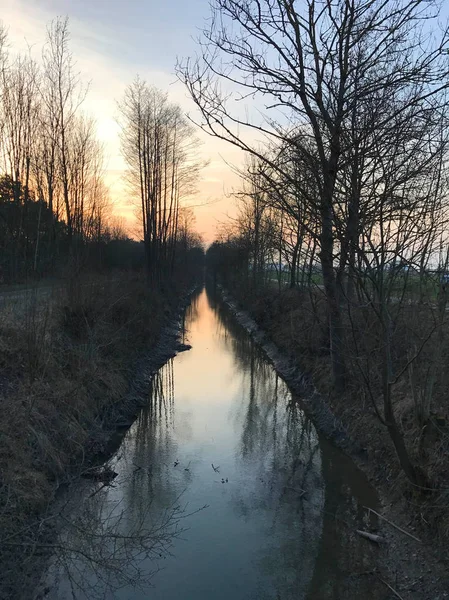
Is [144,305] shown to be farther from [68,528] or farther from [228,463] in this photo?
[68,528]

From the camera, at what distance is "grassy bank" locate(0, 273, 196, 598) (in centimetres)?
551

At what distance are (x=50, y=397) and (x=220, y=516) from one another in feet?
12.9

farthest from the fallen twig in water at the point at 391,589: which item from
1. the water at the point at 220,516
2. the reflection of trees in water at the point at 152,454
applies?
the reflection of trees in water at the point at 152,454

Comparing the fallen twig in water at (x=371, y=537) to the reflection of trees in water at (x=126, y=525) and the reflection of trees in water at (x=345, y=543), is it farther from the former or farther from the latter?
the reflection of trees in water at (x=126, y=525)

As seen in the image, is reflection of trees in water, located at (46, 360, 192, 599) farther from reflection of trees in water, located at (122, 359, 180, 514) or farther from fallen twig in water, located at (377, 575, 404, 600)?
fallen twig in water, located at (377, 575, 404, 600)

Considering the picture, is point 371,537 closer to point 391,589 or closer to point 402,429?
point 391,589

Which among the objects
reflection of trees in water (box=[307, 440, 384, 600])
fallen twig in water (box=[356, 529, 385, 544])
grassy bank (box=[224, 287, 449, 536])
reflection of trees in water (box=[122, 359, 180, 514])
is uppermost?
grassy bank (box=[224, 287, 449, 536])

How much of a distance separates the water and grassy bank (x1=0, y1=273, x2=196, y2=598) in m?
0.48

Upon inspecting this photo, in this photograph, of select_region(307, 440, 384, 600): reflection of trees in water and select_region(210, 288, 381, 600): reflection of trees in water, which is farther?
select_region(210, 288, 381, 600): reflection of trees in water

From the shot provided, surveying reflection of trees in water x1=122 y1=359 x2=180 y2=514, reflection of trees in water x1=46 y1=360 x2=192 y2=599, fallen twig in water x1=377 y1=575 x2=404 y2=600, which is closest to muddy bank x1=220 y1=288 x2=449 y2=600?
fallen twig in water x1=377 y1=575 x2=404 y2=600

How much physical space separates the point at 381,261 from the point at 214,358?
47.3 ft

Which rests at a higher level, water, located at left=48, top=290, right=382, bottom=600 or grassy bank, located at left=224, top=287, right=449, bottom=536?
grassy bank, located at left=224, top=287, right=449, bottom=536

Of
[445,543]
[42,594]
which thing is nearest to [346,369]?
[445,543]

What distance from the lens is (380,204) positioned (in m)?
5.53
